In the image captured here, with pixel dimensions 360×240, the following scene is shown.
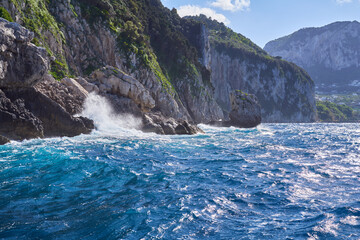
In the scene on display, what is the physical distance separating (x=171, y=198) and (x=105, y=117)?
26.4 m

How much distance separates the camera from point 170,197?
991 centimetres

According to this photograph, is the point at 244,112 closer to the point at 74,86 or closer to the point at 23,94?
the point at 74,86

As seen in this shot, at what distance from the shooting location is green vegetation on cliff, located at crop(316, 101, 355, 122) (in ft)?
568

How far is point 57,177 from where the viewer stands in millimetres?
11797

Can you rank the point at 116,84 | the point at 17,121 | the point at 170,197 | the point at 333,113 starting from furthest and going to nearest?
the point at 333,113 → the point at 116,84 → the point at 17,121 → the point at 170,197

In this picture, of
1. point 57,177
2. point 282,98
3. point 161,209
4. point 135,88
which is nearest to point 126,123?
point 135,88

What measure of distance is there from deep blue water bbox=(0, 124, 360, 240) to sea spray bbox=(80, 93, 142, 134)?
49.5 ft

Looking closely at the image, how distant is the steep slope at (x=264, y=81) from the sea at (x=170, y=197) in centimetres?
11361

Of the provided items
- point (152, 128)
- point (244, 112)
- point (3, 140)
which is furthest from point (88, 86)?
point (244, 112)

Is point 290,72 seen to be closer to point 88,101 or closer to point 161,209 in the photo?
Result: point 88,101

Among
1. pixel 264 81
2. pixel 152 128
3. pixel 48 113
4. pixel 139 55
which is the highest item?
pixel 139 55

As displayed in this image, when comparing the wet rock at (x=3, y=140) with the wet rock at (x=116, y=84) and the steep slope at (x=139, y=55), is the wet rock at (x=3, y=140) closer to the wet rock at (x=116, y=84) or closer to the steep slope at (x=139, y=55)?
the steep slope at (x=139, y=55)

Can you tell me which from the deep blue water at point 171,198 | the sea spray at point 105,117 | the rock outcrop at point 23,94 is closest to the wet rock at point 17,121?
the rock outcrop at point 23,94

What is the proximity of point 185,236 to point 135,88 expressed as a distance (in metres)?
32.8
